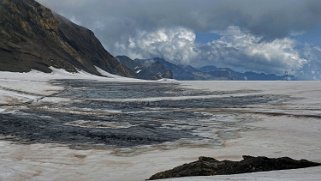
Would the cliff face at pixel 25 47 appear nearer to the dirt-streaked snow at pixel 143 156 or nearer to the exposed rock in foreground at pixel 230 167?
the dirt-streaked snow at pixel 143 156

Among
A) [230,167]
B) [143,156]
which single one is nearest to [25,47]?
[143,156]

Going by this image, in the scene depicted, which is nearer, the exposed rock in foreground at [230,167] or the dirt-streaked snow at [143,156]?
the exposed rock in foreground at [230,167]

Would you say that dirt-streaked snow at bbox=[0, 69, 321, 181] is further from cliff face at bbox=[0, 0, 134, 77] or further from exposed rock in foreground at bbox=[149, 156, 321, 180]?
cliff face at bbox=[0, 0, 134, 77]

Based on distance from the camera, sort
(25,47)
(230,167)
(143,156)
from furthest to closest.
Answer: (25,47), (143,156), (230,167)

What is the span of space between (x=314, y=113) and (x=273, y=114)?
3524mm

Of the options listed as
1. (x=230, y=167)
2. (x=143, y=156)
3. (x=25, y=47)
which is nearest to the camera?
(x=230, y=167)

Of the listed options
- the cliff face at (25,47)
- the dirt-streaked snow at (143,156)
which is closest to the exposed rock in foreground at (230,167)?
the dirt-streaked snow at (143,156)

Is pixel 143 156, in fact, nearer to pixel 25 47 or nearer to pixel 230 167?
pixel 230 167

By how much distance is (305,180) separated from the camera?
1453 cm

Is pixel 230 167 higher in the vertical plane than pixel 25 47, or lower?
lower

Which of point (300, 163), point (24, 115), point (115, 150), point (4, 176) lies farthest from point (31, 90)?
point (300, 163)

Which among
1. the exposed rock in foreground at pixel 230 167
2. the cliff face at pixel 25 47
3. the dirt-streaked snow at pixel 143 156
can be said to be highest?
the cliff face at pixel 25 47

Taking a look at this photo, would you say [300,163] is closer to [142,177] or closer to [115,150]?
[142,177]

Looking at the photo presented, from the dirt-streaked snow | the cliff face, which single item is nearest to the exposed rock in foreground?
the dirt-streaked snow
